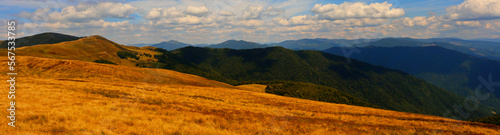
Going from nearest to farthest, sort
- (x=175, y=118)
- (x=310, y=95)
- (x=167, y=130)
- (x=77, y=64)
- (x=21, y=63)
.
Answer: (x=167, y=130) → (x=175, y=118) → (x=21, y=63) → (x=77, y=64) → (x=310, y=95)

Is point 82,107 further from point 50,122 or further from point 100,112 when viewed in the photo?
point 50,122

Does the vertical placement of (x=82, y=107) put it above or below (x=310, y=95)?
above

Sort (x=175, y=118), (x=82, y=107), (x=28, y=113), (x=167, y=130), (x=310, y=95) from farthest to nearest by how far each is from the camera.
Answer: (x=310, y=95) < (x=82, y=107) < (x=175, y=118) < (x=28, y=113) < (x=167, y=130)

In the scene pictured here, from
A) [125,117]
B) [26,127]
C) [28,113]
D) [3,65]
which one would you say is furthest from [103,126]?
[3,65]

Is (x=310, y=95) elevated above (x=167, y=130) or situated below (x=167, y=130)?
below

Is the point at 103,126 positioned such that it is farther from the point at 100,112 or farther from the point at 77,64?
the point at 77,64

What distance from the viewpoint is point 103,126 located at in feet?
45.8

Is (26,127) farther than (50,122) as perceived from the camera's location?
No

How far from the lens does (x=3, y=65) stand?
179 feet

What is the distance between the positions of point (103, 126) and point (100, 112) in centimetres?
459

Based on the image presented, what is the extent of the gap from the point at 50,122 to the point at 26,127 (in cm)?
115

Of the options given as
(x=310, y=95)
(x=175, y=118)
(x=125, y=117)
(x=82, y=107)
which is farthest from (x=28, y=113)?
(x=310, y=95)

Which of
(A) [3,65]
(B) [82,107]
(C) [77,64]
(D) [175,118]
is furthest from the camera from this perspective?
(C) [77,64]

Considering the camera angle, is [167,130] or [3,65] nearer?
[167,130]
